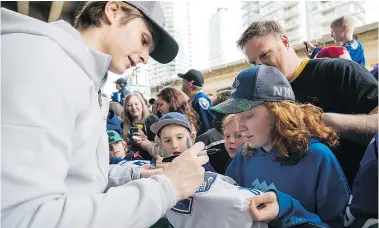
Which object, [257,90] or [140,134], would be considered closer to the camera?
[257,90]

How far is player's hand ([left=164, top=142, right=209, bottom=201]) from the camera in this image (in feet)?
2.62

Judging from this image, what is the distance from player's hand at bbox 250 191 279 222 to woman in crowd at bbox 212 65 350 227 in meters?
0.02

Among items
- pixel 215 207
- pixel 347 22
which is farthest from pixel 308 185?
pixel 347 22

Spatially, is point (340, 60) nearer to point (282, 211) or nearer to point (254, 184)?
point (254, 184)

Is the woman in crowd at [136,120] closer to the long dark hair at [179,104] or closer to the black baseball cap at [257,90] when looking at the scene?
the long dark hair at [179,104]

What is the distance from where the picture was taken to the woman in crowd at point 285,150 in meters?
1.02

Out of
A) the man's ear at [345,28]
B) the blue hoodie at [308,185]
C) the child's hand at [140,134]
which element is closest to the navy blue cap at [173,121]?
the child's hand at [140,134]

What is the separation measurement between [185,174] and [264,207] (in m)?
0.24

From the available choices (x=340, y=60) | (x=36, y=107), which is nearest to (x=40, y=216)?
(x=36, y=107)

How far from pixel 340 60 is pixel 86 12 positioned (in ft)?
3.47

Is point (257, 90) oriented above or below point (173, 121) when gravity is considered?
above

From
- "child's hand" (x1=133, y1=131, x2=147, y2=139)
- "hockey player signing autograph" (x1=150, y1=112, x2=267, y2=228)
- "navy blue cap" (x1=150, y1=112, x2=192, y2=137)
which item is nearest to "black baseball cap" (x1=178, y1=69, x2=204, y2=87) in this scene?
"child's hand" (x1=133, y1=131, x2=147, y2=139)

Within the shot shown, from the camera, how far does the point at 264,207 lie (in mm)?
886

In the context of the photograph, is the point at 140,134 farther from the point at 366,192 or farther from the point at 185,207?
the point at 366,192
